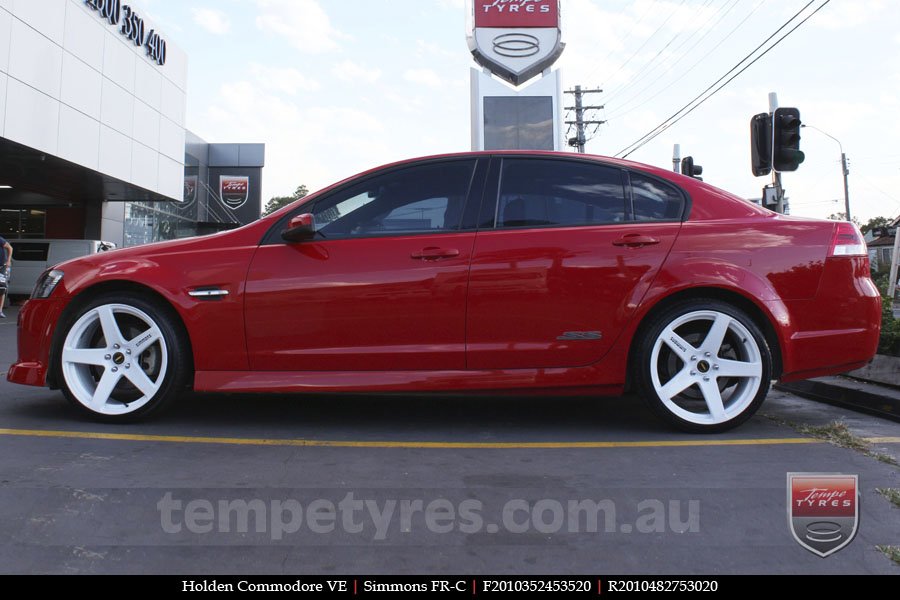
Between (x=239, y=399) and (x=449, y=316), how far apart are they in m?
1.82

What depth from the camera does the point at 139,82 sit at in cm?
2264

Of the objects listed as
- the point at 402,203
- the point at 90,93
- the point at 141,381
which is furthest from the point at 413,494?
the point at 90,93

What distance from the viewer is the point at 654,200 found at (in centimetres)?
394

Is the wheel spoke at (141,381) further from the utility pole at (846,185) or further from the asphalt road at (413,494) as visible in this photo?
the utility pole at (846,185)

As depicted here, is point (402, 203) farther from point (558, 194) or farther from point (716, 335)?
point (716, 335)

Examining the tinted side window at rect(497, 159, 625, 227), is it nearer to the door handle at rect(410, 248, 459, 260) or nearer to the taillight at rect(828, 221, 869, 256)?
the door handle at rect(410, 248, 459, 260)

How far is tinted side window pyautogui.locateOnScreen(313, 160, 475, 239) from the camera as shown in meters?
3.92

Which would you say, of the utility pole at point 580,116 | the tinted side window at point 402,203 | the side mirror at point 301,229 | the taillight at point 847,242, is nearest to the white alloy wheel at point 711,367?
the taillight at point 847,242

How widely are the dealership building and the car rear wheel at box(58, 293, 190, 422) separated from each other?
14.6 metres

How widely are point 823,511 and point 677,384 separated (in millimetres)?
1331

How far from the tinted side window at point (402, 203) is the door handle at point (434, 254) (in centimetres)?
16

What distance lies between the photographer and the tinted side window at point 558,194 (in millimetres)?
3893
